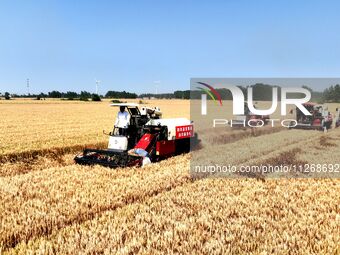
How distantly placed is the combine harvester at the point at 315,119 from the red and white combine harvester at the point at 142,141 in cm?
1165

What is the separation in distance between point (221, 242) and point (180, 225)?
0.90m

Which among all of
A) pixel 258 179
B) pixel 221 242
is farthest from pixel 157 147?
pixel 221 242

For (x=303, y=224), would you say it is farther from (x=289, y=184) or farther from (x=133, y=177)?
(x=133, y=177)

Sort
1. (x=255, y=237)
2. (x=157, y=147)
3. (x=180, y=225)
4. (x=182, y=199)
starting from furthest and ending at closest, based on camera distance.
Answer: (x=157, y=147) < (x=182, y=199) < (x=180, y=225) < (x=255, y=237)

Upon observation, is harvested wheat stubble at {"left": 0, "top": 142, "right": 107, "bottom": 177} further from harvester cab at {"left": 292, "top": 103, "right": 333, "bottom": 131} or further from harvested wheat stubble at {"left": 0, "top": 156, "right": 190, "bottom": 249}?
harvester cab at {"left": 292, "top": 103, "right": 333, "bottom": 131}

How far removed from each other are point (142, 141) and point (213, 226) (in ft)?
20.5

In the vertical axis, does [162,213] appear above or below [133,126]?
below

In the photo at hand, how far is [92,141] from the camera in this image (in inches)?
655

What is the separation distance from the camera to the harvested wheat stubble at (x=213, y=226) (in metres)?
5.30

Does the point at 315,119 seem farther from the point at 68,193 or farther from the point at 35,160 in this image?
the point at 68,193

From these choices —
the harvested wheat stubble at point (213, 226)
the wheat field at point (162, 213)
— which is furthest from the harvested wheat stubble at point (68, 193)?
the harvested wheat stubble at point (213, 226)

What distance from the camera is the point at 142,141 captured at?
12.0 metres

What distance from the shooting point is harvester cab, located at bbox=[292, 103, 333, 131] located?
22531mm

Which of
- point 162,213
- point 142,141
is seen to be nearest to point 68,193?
point 162,213
